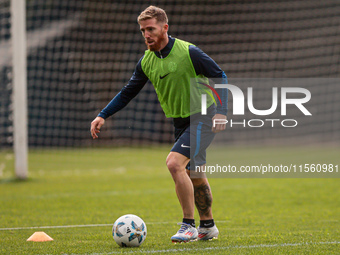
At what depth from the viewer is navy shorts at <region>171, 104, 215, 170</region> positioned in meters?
5.25

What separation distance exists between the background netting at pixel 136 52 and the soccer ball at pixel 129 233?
12.3m

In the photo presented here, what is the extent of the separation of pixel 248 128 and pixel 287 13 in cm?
477

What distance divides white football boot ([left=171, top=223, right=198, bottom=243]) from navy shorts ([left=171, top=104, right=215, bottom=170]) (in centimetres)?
59

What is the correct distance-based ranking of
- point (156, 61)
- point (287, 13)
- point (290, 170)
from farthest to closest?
point (287, 13) → point (290, 170) → point (156, 61)

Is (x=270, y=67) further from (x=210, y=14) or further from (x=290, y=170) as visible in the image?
(x=290, y=170)

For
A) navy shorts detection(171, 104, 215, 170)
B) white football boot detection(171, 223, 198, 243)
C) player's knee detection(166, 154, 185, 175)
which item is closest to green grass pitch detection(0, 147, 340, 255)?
white football boot detection(171, 223, 198, 243)

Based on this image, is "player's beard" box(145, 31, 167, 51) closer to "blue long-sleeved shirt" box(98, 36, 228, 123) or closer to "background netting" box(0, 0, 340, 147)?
"blue long-sleeved shirt" box(98, 36, 228, 123)

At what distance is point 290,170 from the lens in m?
16.0

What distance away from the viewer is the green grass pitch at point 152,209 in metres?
5.02

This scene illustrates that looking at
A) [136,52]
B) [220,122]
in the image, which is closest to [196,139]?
[220,122]

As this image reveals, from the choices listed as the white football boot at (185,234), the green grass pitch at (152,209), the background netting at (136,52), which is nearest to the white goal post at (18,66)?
the green grass pitch at (152,209)

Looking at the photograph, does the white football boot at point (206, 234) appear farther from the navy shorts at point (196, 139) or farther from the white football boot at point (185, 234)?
the navy shorts at point (196, 139)

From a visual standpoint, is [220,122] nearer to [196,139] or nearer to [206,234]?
[196,139]

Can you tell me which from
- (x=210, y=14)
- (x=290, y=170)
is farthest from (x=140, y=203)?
(x=210, y=14)
